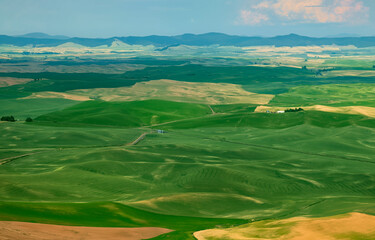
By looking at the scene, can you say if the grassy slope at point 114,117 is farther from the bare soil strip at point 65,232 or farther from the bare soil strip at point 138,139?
the bare soil strip at point 65,232

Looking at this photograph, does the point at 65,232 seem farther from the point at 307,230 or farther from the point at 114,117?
the point at 114,117

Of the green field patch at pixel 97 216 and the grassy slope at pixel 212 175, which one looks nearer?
the green field patch at pixel 97 216

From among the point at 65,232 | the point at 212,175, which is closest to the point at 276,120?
the point at 212,175

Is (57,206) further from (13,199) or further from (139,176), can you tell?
(139,176)

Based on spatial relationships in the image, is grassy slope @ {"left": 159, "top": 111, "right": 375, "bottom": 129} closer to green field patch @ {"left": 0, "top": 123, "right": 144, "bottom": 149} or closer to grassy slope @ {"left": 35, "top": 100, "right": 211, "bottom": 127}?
grassy slope @ {"left": 35, "top": 100, "right": 211, "bottom": 127}

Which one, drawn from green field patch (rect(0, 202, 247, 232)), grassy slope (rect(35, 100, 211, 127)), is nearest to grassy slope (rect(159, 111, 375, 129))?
grassy slope (rect(35, 100, 211, 127))

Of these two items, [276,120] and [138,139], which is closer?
[138,139]

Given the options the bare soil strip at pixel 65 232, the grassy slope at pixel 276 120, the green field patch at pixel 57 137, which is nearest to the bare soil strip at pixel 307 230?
the bare soil strip at pixel 65 232

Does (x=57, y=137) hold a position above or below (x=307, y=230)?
below
